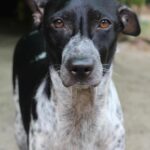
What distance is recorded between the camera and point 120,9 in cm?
350

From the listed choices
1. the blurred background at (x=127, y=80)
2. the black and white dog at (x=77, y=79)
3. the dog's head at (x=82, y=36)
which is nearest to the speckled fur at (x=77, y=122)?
the black and white dog at (x=77, y=79)

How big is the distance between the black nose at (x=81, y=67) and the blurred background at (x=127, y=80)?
194cm

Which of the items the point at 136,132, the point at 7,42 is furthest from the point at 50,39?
the point at 7,42

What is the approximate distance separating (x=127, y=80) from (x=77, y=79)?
373 cm

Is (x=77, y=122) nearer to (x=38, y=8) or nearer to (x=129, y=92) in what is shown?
(x=38, y=8)

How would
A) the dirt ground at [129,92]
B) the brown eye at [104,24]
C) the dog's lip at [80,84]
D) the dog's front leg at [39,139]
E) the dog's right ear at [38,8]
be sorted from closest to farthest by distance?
the dog's lip at [80,84]
the brown eye at [104,24]
the dog's front leg at [39,139]
the dog's right ear at [38,8]
the dirt ground at [129,92]

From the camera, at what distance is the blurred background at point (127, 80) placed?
16.9 feet

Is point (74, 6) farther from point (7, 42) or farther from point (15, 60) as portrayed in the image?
point (7, 42)

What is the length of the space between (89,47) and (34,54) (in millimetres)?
1348

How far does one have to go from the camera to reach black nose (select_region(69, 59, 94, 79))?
2990mm

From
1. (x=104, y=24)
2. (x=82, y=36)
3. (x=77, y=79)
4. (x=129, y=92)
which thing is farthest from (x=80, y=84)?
(x=129, y=92)

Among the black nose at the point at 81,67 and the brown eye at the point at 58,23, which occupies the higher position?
the brown eye at the point at 58,23

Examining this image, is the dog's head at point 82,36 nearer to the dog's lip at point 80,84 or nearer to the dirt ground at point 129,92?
the dog's lip at point 80,84

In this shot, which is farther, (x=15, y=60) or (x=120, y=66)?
(x=120, y=66)
